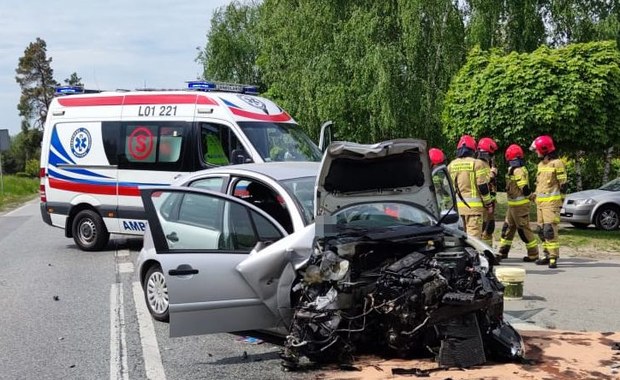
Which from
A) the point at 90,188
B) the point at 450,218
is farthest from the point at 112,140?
the point at 450,218

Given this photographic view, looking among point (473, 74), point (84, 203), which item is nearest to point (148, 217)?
point (84, 203)

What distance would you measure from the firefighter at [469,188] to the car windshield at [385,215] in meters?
3.76

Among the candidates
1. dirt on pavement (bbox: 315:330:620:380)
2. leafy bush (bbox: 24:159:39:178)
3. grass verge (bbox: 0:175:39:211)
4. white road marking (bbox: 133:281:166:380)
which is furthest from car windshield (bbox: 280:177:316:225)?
leafy bush (bbox: 24:159:39:178)

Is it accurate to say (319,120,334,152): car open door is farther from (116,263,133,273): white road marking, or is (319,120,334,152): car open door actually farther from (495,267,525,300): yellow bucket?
(495,267,525,300): yellow bucket

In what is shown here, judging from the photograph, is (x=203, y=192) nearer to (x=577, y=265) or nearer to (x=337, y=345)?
(x=337, y=345)

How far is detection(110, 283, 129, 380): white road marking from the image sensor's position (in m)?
5.35

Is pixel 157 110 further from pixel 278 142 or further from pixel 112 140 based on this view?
pixel 278 142

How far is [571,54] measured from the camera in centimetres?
1511

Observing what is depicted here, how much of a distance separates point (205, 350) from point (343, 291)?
62.9 inches

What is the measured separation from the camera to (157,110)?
11.7 meters

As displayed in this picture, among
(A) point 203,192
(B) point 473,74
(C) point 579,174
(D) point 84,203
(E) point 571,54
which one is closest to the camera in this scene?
(A) point 203,192

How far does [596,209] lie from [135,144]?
11063mm

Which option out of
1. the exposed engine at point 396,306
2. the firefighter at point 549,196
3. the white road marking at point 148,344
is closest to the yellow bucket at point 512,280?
the exposed engine at point 396,306

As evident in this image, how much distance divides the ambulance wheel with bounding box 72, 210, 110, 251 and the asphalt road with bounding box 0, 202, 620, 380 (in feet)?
2.01
